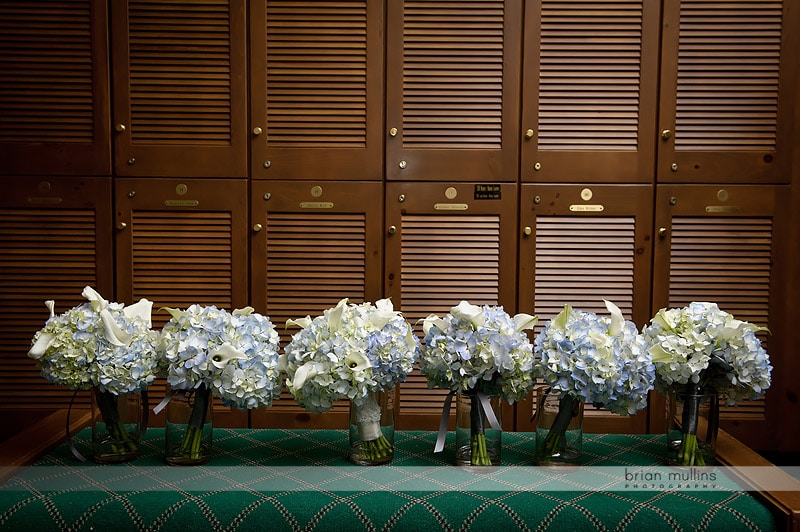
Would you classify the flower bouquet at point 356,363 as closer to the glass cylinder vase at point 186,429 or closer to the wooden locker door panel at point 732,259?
the glass cylinder vase at point 186,429

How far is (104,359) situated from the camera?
104 centimetres

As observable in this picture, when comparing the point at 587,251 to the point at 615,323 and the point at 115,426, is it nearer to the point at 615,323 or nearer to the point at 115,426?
the point at 615,323

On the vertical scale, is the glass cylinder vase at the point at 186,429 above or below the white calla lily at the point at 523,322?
below

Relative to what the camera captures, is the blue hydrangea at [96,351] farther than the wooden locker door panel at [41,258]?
No

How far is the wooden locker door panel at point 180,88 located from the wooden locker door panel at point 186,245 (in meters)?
0.07

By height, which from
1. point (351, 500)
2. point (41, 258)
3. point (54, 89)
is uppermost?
point (54, 89)

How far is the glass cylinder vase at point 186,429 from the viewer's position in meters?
1.07

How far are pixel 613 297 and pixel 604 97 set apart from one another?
0.73m

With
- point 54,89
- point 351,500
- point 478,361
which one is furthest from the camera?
point 54,89

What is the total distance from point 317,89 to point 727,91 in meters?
1.48

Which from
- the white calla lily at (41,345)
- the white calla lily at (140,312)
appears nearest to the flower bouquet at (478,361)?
the white calla lily at (140,312)

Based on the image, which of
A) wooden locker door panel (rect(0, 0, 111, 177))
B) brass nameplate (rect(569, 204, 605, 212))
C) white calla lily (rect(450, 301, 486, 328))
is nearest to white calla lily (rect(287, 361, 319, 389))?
white calla lily (rect(450, 301, 486, 328))

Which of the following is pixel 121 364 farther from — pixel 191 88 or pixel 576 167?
pixel 576 167

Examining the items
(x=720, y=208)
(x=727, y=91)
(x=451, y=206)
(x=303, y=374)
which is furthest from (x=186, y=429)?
(x=727, y=91)
